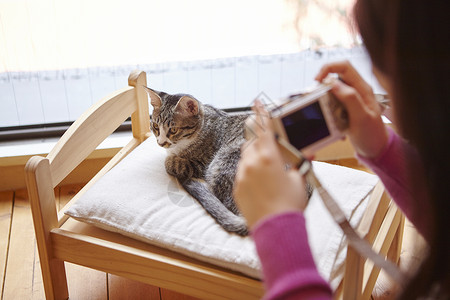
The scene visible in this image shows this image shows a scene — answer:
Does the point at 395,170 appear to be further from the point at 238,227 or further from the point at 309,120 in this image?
the point at 238,227

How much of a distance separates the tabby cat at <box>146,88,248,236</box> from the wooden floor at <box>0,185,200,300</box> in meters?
0.34

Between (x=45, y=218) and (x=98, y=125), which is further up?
(x=98, y=125)

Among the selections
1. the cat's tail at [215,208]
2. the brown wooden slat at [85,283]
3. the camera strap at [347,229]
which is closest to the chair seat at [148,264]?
the cat's tail at [215,208]

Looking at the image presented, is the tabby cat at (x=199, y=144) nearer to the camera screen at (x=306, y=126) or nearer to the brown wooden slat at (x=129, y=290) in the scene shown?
the brown wooden slat at (x=129, y=290)

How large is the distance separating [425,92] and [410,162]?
128mm

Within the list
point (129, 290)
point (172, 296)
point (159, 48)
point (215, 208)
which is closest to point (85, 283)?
point (129, 290)

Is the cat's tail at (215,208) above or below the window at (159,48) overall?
below

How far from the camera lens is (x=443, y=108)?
0.48m

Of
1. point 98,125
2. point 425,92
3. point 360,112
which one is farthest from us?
point 98,125

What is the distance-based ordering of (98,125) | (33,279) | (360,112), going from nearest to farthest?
(360,112)
(98,125)
(33,279)

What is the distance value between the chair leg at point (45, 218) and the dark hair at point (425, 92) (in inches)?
31.6

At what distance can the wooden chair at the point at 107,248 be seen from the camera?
3.34 ft

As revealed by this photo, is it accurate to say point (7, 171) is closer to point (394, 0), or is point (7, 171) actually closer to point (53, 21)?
point (53, 21)

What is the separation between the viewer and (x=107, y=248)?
3.64ft
